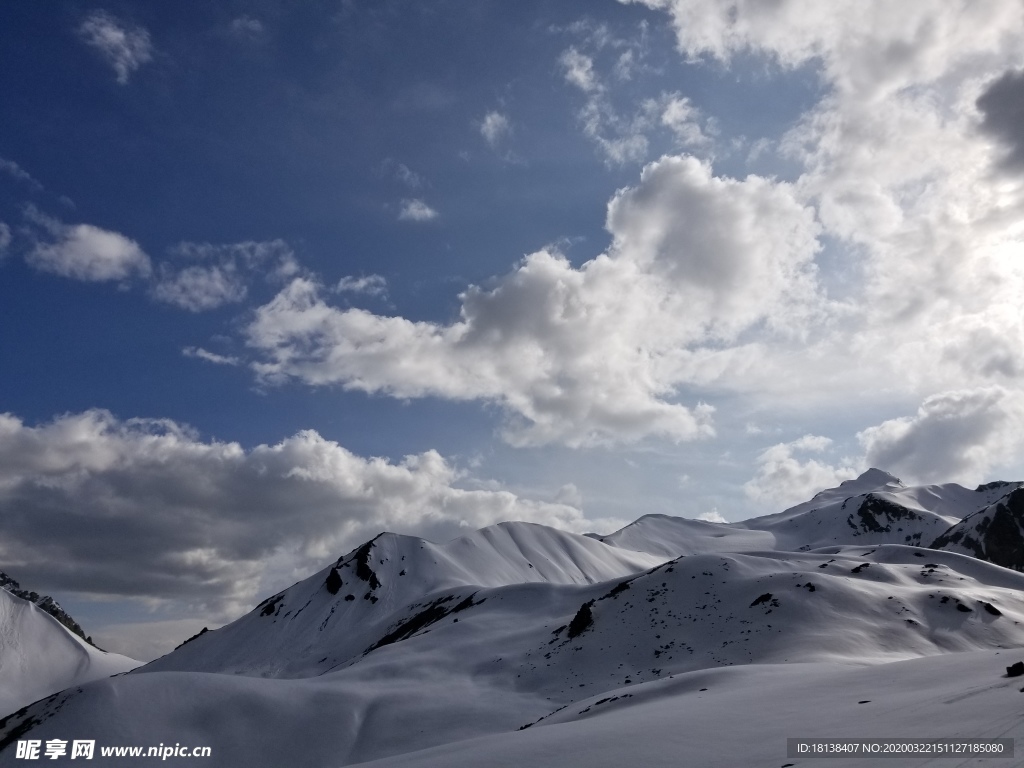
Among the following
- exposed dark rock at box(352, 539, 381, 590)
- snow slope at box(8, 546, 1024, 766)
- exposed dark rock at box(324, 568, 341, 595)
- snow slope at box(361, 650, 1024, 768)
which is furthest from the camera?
exposed dark rock at box(324, 568, 341, 595)

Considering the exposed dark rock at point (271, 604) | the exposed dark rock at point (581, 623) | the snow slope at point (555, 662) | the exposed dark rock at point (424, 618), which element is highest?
the exposed dark rock at point (271, 604)

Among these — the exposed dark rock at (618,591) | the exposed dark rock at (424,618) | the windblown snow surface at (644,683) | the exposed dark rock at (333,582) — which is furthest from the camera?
the exposed dark rock at (333,582)

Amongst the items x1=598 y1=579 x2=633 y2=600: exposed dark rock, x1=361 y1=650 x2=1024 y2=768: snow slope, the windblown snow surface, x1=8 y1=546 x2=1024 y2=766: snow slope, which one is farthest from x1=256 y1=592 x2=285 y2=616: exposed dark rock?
x1=361 y1=650 x2=1024 y2=768: snow slope

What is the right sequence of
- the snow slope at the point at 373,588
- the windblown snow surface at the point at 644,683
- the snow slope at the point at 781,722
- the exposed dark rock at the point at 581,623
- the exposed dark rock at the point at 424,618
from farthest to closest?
the snow slope at the point at 373,588, the exposed dark rock at the point at 424,618, the exposed dark rock at the point at 581,623, the windblown snow surface at the point at 644,683, the snow slope at the point at 781,722

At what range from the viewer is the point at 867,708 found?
18734mm

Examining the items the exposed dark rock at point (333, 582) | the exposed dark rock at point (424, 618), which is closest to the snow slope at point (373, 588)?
the exposed dark rock at point (333, 582)

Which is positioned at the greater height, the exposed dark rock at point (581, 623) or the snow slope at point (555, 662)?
the exposed dark rock at point (581, 623)

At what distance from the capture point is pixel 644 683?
35781 mm

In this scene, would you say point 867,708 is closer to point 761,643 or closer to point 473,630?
point 761,643

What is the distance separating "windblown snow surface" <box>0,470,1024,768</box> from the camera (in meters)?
18.2

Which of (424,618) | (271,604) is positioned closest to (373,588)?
(271,604)

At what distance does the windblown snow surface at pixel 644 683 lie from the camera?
59.8ft

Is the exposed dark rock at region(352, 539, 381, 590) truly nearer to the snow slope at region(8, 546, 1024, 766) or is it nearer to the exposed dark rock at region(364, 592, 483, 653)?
the exposed dark rock at region(364, 592, 483, 653)

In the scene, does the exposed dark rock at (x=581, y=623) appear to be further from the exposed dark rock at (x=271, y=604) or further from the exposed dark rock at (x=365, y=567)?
the exposed dark rock at (x=271, y=604)
